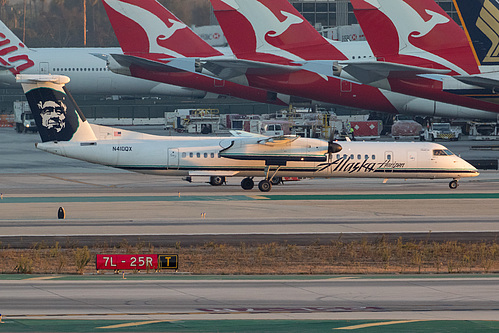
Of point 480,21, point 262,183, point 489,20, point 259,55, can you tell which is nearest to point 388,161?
point 262,183

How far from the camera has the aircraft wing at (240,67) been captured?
61.5m

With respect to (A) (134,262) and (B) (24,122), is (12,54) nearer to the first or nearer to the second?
(B) (24,122)

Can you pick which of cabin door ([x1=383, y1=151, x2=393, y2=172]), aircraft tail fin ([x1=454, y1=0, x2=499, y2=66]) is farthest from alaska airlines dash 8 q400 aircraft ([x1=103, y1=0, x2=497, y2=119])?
cabin door ([x1=383, y1=151, x2=393, y2=172])

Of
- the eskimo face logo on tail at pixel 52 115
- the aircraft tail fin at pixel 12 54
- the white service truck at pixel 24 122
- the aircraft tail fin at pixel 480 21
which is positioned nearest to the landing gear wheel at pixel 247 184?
the eskimo face logo on tail at pixel 52 115

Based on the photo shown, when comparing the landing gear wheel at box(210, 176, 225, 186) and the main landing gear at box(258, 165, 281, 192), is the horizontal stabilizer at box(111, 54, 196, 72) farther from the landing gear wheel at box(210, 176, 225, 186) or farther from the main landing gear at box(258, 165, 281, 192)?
the main landing gear at box(258, 165, 281, 192)

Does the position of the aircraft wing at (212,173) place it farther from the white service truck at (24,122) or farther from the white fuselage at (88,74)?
the white fuselage at (88,74)

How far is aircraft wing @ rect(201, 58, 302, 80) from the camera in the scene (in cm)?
6147

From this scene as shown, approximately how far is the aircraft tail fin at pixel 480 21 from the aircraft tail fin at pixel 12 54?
2159 inches

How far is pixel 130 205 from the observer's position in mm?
40062

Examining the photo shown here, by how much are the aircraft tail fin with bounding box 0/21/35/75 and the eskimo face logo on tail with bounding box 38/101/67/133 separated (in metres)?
49.6

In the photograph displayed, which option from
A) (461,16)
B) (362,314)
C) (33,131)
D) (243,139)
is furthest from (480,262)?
(33,131)

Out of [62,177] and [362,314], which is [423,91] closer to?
[62,177]

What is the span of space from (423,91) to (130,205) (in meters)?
29.4

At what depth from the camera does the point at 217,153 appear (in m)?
45.3
